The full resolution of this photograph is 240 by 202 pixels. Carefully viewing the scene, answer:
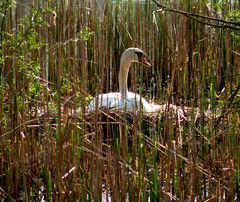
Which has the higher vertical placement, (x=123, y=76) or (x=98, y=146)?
(x=98, y=146)

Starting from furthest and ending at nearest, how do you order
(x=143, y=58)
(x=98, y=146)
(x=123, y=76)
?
(x=123, y=76), (x=143, y=58), (x=98, y=146)

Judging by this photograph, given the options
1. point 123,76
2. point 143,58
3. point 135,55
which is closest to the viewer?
point 135,55

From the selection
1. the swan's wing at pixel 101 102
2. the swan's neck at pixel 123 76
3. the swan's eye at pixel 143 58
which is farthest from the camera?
the swan's neck at pixel 123 76

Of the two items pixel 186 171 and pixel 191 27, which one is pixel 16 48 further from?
pixel 191 27

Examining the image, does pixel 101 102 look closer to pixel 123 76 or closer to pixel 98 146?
pixel 98 146

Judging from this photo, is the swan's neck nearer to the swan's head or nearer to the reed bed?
the swan's head

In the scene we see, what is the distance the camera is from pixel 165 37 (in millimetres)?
7148

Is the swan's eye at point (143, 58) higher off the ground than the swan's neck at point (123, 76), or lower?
higher

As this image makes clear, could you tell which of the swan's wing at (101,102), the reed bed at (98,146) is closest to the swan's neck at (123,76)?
the swan's wing at (101,102)

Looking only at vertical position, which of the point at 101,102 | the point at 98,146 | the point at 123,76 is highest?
the point at 101,102

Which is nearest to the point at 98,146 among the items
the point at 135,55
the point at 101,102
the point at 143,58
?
the point at 101,102

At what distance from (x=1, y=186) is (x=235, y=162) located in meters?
1.25

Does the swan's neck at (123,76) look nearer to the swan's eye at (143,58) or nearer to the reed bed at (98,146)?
the swan's eye at (143,58)

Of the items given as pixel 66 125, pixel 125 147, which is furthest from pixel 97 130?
pixel 66 125
